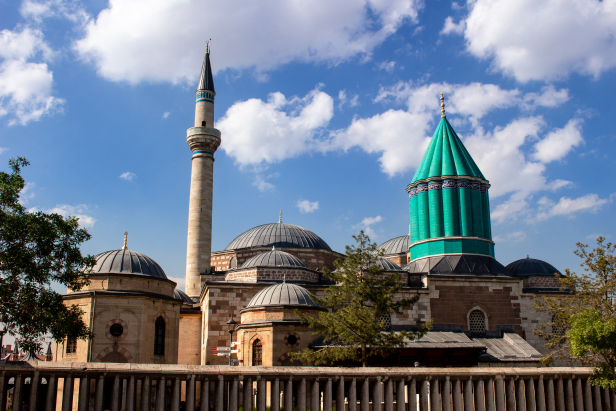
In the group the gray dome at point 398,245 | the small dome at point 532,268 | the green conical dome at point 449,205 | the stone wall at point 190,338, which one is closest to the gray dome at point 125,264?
the stone wall at point 190,338

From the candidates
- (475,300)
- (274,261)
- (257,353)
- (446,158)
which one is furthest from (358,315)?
(446,158)

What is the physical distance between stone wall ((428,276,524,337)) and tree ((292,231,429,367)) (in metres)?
6.58

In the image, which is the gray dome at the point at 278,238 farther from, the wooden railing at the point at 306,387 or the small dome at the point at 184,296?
the wooden railing at the point at 306,387

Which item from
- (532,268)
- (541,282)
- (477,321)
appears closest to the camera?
(477,321)

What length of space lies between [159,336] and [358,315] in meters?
7.45

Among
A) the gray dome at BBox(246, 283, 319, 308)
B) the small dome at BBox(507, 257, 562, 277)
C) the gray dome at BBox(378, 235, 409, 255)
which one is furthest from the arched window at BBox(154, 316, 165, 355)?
the gray dome at BBox(378, 235, 409, 255)

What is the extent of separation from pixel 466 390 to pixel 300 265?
13.2m

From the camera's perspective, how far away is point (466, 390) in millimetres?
11375

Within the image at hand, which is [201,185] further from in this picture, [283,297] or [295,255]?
[283,297]

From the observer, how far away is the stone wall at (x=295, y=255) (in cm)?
2868

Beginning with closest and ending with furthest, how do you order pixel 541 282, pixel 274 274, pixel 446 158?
pixel 274 274 → pixel 541 282 → pixel 446 158

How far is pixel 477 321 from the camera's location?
2378 centimetres

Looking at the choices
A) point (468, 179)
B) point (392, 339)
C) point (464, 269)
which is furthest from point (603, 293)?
point (468, 179)

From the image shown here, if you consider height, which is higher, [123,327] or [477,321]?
[477,321]
